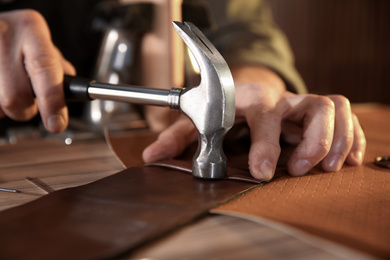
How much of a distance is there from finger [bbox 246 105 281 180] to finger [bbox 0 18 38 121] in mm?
459

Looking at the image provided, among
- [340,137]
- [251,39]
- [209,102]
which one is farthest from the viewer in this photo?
[251,39]

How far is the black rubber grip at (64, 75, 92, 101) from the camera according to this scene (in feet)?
2.49

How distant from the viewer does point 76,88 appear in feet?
2.54

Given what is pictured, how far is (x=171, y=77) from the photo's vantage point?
1190 mm

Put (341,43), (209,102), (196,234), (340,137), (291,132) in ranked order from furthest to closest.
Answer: (341,43) → (291,132) → (340,137) → (209,102) → (196,234)

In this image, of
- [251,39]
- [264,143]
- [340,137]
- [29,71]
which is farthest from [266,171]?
[251,39]

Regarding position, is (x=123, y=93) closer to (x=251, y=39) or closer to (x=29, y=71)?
(x=29, y=71)

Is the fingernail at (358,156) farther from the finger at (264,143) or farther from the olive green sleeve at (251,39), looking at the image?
the olive green sleeve at (251,39)

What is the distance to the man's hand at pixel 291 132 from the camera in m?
0.65

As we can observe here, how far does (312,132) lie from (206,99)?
20 cm

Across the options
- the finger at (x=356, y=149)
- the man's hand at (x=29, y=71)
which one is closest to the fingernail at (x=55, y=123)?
the man's hand at (x=29, y=71)

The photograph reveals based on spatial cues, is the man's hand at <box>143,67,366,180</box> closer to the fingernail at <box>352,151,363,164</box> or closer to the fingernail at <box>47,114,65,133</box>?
the fingernail at <box>352,151,363,164</box>

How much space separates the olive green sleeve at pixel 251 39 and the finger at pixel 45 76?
0.55 m

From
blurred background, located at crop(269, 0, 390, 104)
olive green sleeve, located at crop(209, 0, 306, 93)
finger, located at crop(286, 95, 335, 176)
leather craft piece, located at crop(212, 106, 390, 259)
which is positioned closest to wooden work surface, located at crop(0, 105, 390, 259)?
leather craft piece, located at crop(212, 106, 390, 259)
